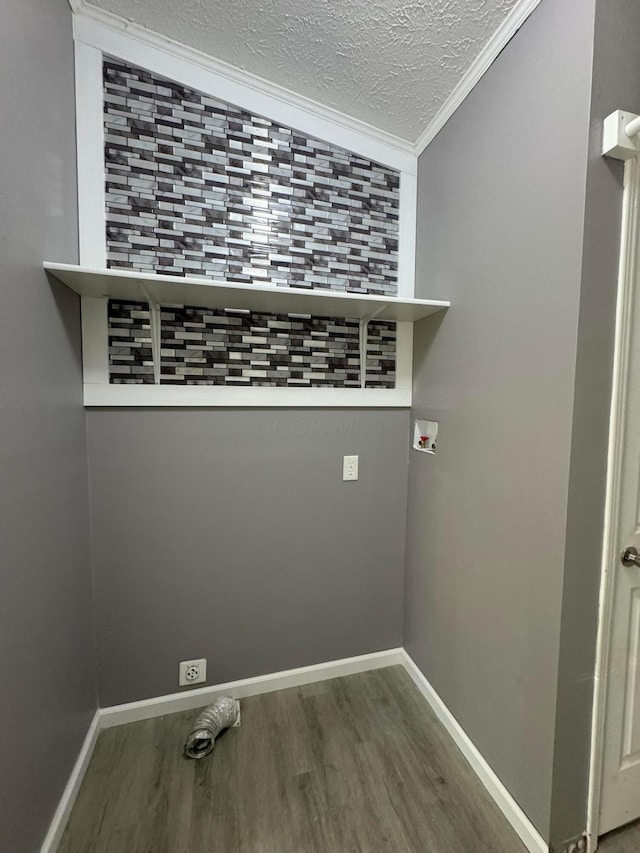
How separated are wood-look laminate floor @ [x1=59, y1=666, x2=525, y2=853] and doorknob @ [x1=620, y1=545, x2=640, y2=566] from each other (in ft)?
3.13

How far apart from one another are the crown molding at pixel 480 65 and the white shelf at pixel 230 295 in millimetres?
767

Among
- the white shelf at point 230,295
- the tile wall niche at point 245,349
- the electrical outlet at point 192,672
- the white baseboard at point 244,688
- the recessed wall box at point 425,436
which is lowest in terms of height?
the white baseboard at point 244,688

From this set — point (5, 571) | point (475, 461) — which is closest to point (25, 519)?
point (5, 571)

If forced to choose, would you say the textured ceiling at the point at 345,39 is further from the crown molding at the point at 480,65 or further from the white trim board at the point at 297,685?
the white trim board at the point at 297,685

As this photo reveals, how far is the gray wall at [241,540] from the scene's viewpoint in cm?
154

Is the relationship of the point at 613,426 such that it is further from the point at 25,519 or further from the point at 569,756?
the point at 25,519

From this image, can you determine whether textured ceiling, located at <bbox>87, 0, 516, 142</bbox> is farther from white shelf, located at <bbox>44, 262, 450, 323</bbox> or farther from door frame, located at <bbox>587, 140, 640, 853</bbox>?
white shelf, located at <bbox>44, 262, 450, 323</bbox>

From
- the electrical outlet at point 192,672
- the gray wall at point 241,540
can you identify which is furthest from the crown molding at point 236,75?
the electrical outlet at point 192,672

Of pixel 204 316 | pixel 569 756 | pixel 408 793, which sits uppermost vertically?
pixel 204 316

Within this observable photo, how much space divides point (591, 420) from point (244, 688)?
1.78m

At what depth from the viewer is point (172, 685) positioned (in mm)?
1627

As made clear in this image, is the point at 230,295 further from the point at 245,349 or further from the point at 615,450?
the point at 615,450

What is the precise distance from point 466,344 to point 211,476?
3.89 ft

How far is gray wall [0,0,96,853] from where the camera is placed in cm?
92
